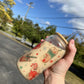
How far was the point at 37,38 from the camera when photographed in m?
21.4

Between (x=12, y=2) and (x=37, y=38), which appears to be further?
(x=12, y=2)

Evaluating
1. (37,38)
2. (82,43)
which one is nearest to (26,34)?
(37,38)

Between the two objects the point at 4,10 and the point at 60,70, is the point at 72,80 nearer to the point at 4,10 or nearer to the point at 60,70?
the point at 60,70

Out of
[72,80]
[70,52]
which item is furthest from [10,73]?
[72,80]

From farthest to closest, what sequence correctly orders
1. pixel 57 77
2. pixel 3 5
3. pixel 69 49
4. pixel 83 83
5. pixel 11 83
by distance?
pixel 3 5, pixel 83 83, pixel 11 83, pixel 57 77, pixel 69 49

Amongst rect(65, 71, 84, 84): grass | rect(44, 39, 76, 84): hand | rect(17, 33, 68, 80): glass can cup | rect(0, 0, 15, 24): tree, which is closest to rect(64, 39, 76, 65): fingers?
rect(44, 39, 76, 84): hand

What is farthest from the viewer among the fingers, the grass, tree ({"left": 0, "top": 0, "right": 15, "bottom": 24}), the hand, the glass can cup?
tree ({"left": 0, "top": 0, "right": 15, "bottom": 24})

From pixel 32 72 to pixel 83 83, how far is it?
1069cm

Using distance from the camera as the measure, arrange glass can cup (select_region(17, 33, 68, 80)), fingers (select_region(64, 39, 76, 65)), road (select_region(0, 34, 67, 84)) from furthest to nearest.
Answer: road (select_region(0, 34, 67, 84))
fingers (select_region(64, 39, 76, 65))
glass can cup (select_region(17, 33, 68, 80))

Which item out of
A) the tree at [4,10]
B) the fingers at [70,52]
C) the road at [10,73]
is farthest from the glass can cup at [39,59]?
the tree at [4,10]

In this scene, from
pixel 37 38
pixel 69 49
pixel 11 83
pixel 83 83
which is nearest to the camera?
pixel 69 49

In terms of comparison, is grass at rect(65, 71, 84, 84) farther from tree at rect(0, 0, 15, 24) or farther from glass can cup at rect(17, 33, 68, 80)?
tree at rect(0, 0, 15, 24)

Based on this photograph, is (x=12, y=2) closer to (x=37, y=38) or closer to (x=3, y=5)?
(x=3, y=5)

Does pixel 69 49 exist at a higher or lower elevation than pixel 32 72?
Result: higher
